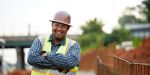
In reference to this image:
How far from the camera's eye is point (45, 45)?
683 cm

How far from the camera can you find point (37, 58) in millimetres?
6777

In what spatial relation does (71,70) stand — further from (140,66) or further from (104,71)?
(104,71)

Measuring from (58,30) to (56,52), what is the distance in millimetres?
268

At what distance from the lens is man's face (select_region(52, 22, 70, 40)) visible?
6.83m

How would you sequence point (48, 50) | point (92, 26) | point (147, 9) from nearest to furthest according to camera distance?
point (48, 50)
point (92, 26)
point (147, 9)

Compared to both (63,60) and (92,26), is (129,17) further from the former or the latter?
(63,60)

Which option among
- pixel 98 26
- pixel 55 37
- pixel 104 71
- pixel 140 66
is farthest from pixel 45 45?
pixel 98 26

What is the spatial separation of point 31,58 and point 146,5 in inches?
4563

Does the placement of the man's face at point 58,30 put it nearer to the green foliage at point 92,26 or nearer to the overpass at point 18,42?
the overpass at point 18,42

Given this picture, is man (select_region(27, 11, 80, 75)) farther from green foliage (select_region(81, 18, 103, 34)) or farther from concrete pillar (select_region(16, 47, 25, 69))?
green foliage (select_region(81, 18, 103, 34))

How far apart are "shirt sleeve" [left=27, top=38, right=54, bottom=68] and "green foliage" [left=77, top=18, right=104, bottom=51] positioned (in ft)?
245

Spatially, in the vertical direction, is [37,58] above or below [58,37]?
below

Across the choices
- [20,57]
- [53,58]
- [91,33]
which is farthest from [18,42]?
[53,58]

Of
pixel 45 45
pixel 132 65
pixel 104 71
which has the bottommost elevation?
pixel 104 71
